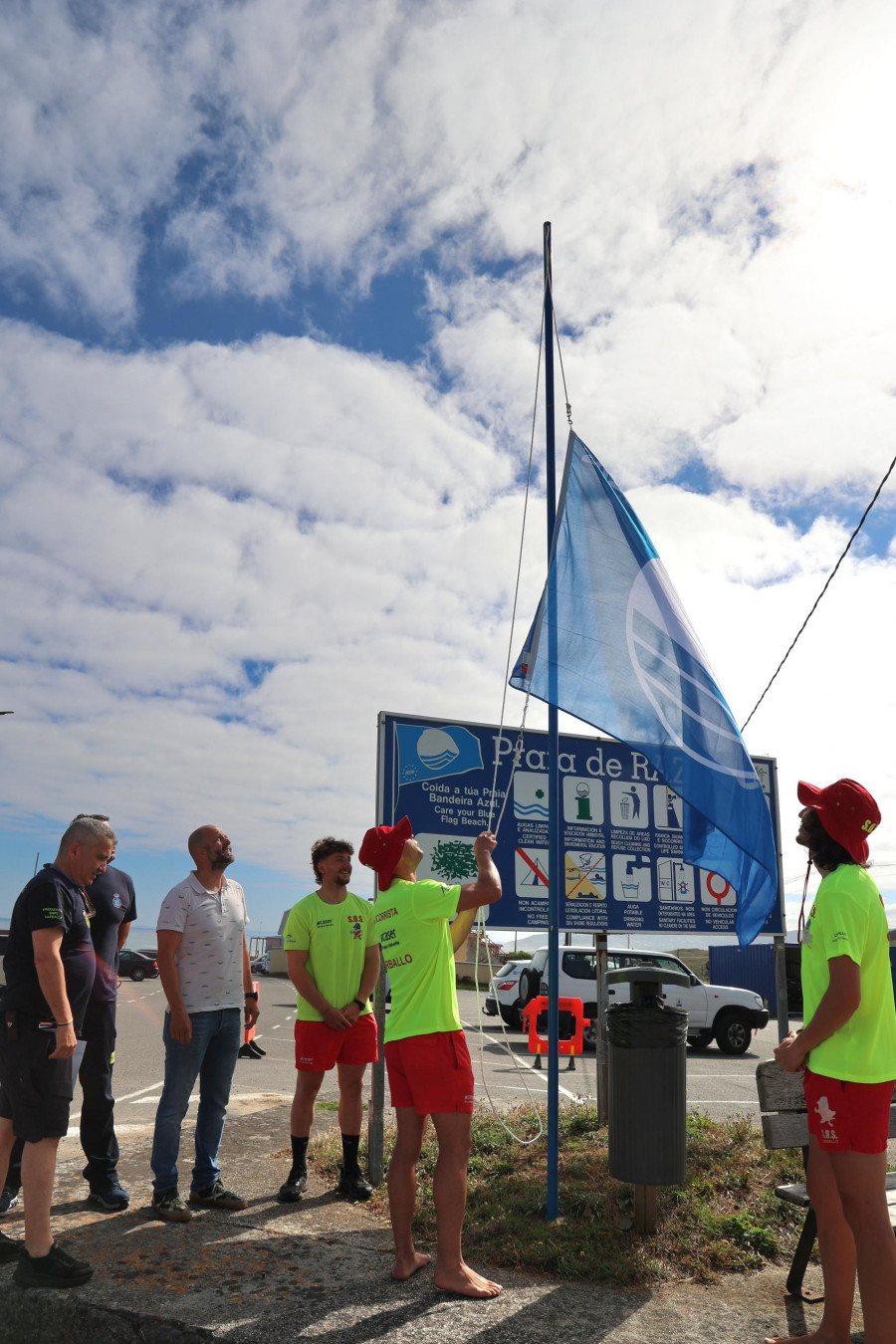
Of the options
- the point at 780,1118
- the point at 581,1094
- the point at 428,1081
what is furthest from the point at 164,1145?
the point at 581,1094

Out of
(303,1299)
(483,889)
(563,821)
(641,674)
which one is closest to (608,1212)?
(303,1299)

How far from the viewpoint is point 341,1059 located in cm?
512

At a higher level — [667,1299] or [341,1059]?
[341,1059]

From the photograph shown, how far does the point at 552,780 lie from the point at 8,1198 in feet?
10.6

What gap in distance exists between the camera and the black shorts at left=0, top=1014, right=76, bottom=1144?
11.7 feet

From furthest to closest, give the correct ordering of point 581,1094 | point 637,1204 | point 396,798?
point 581,1094
point 396,798
point 637,1204

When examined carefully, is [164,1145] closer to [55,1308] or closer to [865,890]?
[55,1308]

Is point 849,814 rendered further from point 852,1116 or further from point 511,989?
point 511,989

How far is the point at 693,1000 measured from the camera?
15594 mm

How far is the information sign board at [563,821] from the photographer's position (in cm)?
655

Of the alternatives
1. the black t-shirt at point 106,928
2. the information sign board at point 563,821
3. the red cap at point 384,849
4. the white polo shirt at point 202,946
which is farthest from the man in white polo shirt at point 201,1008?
the information sign board at point 563,821

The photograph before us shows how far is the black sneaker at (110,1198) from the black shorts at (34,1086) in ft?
3.66

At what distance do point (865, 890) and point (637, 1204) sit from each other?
7.17 ft

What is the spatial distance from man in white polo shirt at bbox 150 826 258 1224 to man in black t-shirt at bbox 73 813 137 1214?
10.4 inches
